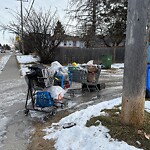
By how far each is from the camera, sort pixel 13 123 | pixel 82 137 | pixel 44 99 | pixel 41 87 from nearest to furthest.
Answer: pixel 82 137, pixel 13 123, pixel 44 99, pixel 41 87

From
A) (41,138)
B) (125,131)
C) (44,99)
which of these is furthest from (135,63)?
(44,99)

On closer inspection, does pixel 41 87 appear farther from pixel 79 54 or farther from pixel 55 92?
pixel 79 54

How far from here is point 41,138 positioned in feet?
12.7

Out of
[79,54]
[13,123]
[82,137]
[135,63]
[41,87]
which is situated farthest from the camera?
[79,54]

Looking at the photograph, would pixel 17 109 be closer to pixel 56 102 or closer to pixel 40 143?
pixel 56 102

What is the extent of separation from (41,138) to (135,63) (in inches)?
87.1

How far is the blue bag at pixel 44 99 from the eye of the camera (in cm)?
507

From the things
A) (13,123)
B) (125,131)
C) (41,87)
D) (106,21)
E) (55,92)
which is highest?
(106,21)

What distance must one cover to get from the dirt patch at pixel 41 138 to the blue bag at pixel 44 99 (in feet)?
1.20

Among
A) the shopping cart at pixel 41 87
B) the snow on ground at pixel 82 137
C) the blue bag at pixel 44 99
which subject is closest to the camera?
the snow on ground at pixel 82 137

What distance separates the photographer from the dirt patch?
3539mm

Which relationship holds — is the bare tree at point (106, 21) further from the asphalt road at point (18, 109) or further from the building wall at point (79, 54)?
the asphalt road at point (18, 109)

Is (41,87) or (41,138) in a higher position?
(41,87)

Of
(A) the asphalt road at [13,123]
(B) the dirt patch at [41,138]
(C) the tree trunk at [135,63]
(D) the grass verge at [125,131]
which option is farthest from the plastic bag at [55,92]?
(C) the tree trunk at [135,63]
